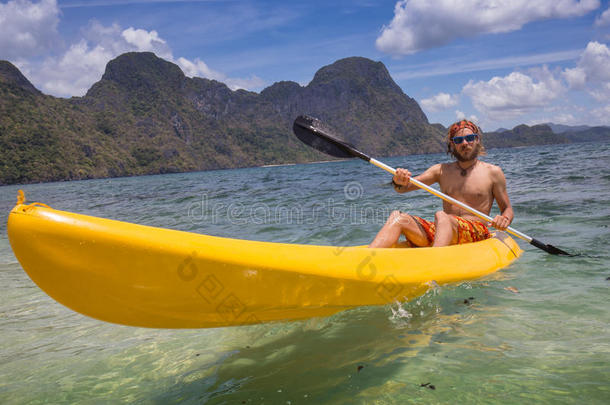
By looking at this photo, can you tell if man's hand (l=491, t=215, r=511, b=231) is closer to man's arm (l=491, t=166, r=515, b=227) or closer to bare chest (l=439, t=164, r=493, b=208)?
man's arm (l=491, t=166, r=515, b=227)

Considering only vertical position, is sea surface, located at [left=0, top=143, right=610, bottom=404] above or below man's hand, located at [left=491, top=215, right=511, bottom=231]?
below

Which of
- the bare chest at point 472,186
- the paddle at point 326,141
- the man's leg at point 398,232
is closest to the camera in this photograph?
the man's leg at point 398,232

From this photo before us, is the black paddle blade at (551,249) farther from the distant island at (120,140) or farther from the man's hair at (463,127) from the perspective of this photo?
the distant island at (120,140)

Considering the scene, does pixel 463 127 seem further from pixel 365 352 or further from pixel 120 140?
pixel 120 140

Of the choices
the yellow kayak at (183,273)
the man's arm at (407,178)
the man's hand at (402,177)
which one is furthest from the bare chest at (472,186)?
the yellow kayak at (183,273)

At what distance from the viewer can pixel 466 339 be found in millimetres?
2605

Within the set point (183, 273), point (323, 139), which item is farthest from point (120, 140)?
point (183, 273)

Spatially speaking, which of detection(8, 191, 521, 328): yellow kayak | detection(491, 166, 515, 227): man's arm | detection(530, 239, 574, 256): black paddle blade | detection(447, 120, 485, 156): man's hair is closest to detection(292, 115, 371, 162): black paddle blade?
detection(447, 120, 485, 156): man's hair

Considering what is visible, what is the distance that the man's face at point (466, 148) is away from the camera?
3936 mm

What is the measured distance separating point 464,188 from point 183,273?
9.92 ft

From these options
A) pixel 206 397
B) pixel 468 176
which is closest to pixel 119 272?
pixel 206 397

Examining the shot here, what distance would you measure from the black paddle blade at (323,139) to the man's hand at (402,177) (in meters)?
0.43

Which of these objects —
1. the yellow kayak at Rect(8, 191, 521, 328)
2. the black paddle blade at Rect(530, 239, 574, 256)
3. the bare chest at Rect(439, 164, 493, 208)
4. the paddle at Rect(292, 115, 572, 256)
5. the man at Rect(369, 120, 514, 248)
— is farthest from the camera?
the black paddle blade at Rect(530, 239, 574, 256)

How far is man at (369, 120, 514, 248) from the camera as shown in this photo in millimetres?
3766
